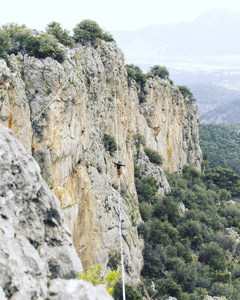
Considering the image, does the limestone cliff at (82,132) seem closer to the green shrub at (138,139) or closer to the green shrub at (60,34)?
the green shrub at (60,34)

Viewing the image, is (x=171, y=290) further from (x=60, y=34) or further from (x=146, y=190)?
(x=60, y=34)

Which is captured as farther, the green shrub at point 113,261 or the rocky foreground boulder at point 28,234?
the green shrub at point 113,261

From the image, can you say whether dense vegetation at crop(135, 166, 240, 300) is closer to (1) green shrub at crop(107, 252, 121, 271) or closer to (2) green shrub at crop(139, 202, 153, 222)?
(2) green shrub at crop(139, 202, 153, 222)

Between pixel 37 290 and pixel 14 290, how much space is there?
683 mm

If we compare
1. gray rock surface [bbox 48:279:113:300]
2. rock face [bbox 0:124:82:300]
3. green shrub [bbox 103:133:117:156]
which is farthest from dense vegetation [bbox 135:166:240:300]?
gray rock surface [bbox 48:279:113:300]

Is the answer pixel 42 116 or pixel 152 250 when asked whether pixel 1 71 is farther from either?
pixel 152 250

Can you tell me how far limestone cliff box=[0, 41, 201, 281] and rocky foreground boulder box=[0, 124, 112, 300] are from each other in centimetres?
592

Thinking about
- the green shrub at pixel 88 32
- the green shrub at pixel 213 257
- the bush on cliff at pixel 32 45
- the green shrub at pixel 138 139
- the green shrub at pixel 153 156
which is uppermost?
the green shrub at pixel 88 32

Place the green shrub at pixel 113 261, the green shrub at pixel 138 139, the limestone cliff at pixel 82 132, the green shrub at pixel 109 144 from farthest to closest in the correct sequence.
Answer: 1. the green shrub at pixel 138 139
2. the green shrub at pixel 109 144
3. the green shrub at pixel 113 261
4. the limestone cliff at pixel 82 132

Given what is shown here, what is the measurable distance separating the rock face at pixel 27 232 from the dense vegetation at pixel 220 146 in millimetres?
83816

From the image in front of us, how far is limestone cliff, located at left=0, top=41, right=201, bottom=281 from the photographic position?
1884cm

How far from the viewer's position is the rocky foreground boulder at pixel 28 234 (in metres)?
9.33

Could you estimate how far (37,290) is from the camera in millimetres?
9328

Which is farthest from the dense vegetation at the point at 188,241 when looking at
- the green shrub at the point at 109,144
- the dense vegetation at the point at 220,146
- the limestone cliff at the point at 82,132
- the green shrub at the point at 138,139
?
the dense vegetation at the point at 220,146
